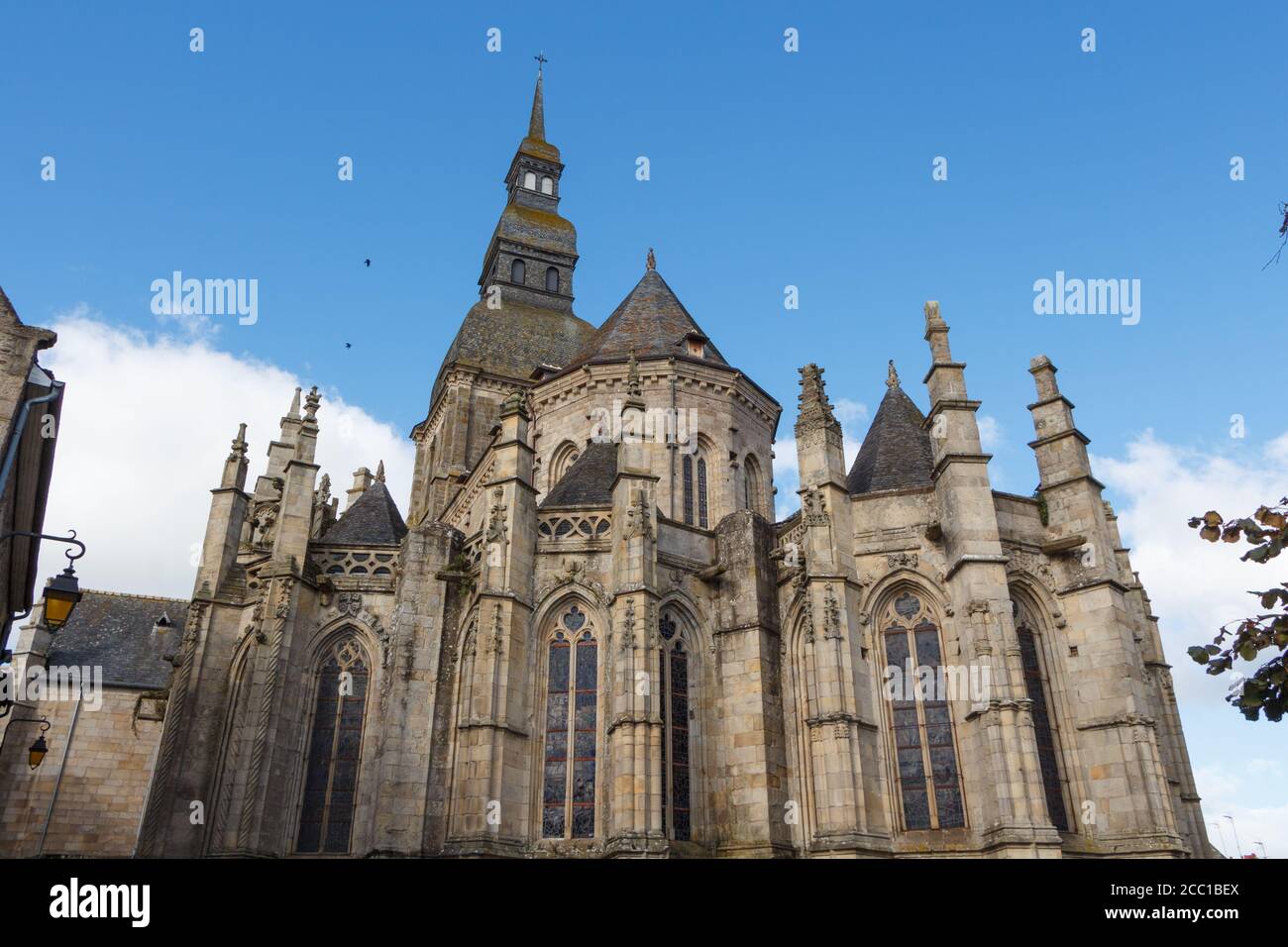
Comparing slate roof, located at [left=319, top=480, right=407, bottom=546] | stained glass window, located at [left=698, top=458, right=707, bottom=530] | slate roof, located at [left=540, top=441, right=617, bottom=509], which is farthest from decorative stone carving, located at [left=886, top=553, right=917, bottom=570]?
slate roof, located at [left=319, top=480, right=407, bottom=546]

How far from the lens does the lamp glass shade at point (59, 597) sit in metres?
8.37

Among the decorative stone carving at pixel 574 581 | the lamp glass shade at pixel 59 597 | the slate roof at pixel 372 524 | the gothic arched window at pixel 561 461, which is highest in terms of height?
the gothic arched window at pixel 561 461

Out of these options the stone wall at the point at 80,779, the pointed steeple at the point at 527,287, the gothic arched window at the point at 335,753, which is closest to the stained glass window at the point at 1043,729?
the gothic arched window at the point at 335,753

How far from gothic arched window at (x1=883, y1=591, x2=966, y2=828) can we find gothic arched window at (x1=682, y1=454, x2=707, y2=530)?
7.87m

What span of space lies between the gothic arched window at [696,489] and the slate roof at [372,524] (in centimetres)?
744

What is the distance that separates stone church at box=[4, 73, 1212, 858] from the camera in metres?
15.4

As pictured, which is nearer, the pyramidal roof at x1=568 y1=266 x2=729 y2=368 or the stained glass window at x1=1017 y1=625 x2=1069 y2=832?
the stained glass window at x1=1017 y1=625 x2=1069 y2=832

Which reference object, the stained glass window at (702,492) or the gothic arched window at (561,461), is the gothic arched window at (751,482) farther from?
the gothic arched window at (561,461)

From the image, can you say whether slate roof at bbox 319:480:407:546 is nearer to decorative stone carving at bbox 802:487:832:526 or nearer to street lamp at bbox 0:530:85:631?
decorative stone carving at bbox 802:487:832:526

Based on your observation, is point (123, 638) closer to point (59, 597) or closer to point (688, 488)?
point (688, 488)

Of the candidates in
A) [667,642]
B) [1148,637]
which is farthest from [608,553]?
[1148,637]

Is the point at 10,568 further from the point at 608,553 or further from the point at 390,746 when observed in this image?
the point at 608,553

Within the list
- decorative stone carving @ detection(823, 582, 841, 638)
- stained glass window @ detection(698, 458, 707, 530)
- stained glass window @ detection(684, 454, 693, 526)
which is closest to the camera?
decorative stone carving @ detection(823, 582, 841, 638)
